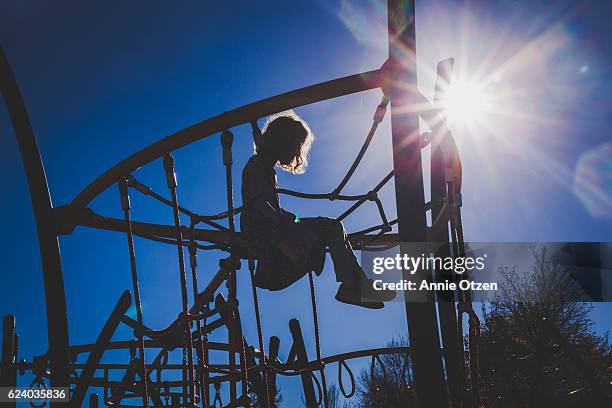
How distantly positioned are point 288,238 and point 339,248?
1.20ft

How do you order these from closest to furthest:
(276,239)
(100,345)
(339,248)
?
(276,239), (339,248), (100,345)

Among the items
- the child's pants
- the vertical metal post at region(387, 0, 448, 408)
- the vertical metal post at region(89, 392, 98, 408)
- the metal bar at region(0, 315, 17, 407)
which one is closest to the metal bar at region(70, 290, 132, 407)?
the child's pants

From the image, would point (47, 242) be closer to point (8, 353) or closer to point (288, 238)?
point (288, 238)

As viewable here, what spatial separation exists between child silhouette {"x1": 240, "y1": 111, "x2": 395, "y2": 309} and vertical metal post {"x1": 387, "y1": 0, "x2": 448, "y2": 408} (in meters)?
1.10

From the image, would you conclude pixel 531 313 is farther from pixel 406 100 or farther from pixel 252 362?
pixel 406 100

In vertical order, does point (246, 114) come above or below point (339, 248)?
above

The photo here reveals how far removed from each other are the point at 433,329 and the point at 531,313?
58.1 ft

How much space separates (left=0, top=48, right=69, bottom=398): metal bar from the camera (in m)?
4.59

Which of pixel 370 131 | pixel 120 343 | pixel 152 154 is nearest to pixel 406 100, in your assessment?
pixel 370 131

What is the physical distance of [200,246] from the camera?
4684 mm

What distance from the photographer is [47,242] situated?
4781 mm

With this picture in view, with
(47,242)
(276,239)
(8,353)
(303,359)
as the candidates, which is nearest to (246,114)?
(276,239)

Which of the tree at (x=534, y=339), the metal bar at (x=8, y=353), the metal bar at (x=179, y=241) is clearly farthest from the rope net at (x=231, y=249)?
the tree at (x=534, y=339)

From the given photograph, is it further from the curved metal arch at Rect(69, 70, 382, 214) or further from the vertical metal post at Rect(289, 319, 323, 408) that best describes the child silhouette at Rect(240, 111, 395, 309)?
the vertical metal post at Rect(289, 319, 323, 408)
